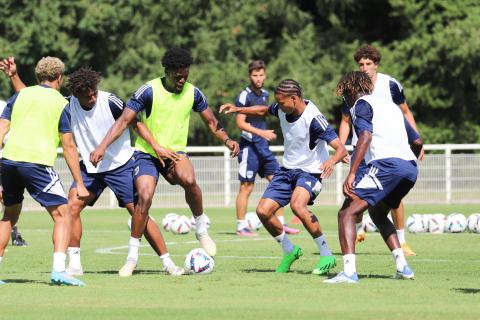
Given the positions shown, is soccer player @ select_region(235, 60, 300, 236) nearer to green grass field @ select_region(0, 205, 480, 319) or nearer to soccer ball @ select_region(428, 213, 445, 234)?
soccer ball @ select_region(428, 213, 445, 234)

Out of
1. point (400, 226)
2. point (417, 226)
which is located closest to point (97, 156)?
point (400, 226)

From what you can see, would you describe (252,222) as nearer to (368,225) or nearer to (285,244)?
(368,225)

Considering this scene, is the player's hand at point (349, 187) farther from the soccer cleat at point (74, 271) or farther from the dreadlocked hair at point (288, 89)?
the soccer cleat at point (74, 271)

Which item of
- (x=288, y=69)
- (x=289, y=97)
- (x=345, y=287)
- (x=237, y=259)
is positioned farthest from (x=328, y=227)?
(x=288, y=69)

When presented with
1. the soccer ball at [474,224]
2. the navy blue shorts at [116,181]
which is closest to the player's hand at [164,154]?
the navy blue shorts at [116,181]

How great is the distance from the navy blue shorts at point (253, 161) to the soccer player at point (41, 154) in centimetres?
888

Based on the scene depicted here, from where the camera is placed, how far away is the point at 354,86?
39.6ft

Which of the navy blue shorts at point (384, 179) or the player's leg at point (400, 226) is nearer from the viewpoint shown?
the navy blue shorts at point (384, 179)

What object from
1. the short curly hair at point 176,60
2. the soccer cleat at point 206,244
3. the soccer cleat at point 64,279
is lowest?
the soccer cleat at point 206,244

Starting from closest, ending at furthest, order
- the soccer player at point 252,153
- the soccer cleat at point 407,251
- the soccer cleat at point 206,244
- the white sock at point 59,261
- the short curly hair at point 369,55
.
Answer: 1. the white sock at point 59,261
2. the soccer cleat at point 206,244
3. the short curly hair at point 369,55
4. the soccer cleat at point 407,251
5. the soccer player at point 252,153

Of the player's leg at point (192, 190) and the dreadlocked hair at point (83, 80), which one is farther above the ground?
the dreadlocked hair at point (83, 80)

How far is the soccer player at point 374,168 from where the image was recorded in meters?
11.8

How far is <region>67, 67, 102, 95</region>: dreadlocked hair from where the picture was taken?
12.6 metres

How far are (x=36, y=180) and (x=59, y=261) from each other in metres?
0.81
